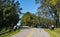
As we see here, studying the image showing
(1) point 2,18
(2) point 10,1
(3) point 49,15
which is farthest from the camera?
(3) point 49,15

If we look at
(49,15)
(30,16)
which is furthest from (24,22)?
(49,15)

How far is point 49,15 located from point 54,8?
13.9ft

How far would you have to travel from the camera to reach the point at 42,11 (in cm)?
6769

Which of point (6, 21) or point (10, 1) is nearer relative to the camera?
point (6, 21)

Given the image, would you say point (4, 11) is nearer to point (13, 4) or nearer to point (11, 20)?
point (11, 20)

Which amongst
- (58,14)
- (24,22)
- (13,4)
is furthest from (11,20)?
(24,22)

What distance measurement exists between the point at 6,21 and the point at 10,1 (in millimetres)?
9107

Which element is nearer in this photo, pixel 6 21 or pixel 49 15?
pixel 6 21

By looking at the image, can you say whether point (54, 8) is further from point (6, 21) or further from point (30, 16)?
point (30, 16)

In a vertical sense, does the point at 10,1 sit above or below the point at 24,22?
above

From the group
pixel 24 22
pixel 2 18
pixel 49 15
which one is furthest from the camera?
pixel 24 22

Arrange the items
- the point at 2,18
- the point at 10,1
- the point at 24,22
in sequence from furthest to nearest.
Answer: the point at 24,22 → the point at 10,1 → the point at 2,18

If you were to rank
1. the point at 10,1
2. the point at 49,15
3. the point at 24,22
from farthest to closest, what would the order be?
the point at 24,22, the point at 49,15, the point at 10,1

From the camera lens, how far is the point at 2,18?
56438 mm
